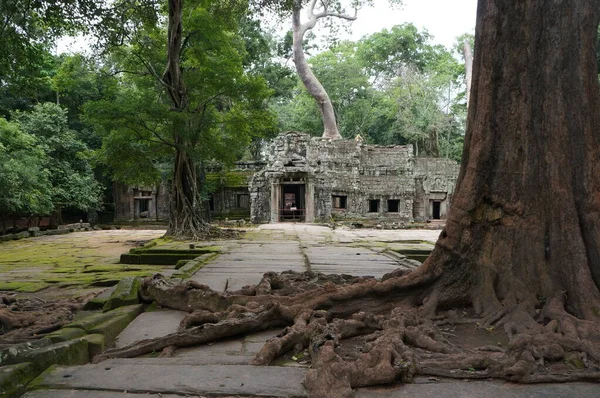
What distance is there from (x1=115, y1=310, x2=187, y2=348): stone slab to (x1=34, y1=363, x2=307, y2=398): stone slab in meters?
0.71

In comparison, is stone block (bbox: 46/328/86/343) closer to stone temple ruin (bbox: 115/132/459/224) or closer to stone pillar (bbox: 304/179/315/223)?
stone temple ruin (bbox: 115/132/459/224)

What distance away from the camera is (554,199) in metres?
3.16

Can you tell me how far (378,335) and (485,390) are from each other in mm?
852

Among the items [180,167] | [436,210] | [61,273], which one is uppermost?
[180,167]

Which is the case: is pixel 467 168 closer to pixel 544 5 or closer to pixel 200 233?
pixel 544 5

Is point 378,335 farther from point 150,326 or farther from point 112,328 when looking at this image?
point 112,328

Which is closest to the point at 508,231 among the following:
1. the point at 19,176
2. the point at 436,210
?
the point at 19,176

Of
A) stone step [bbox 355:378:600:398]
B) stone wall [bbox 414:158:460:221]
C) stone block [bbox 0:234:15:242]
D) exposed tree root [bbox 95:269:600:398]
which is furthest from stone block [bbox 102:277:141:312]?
stone wall [bbox 414:158:460:221]

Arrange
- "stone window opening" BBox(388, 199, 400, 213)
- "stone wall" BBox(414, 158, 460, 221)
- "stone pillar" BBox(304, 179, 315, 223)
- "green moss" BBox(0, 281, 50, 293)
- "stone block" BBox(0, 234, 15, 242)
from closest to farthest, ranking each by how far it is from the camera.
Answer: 1. "green moss" BBox(0, 281, 50, 293)
2. "stone block" BBox(0, 234, 15, 242)
3. "stone pillar" BBox(304, 179, 315, 223)
4. "stone window opening" BBox(388, 199, 400, 213)
5. "stone wall" BBox(414, 158, 460, 221)

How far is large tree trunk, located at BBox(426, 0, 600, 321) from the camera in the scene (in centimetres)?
313

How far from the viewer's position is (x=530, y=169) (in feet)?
10.8

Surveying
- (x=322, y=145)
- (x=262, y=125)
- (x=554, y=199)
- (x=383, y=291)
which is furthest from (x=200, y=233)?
(x=322, y=145)

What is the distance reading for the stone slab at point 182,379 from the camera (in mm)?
2092

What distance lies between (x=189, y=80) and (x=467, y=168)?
35.4 feet
